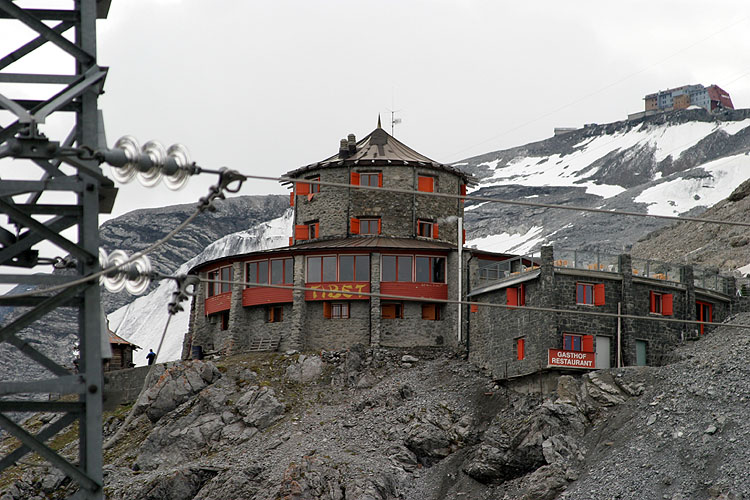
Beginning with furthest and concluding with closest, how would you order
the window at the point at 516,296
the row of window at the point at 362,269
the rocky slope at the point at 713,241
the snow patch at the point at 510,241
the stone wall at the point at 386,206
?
1. the snow patch at the point at 510,241
2. the rocky slope at the point at 713,241
3. the stone wall at the point at 386,206
4. the row of window at the point at 362,269
5. the window at the point at 516,296

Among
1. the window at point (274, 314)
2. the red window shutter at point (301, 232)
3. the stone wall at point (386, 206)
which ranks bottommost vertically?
the window at point (274, 314)

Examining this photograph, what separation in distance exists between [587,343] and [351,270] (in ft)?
53.0

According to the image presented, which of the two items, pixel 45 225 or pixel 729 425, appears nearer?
pixel 45 225

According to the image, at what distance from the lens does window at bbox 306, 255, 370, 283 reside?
207 feet

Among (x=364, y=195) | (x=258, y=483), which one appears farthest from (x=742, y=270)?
(x=258, y=483)

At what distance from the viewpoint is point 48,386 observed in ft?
50.6

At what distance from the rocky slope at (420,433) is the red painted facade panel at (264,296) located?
11.2 feet

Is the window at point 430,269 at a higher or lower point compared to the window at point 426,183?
lower

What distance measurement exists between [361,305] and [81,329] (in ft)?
154

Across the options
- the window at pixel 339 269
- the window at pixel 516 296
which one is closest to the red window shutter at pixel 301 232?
the window at pixel 339 269

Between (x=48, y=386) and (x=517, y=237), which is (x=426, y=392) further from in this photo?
(x=517, y=237)

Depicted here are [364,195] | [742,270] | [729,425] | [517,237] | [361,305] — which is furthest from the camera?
[517,237]

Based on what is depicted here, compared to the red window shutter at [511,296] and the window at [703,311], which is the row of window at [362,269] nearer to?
the red window shutter at [511,296]

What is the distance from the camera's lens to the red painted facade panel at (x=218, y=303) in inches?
2581
